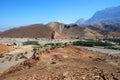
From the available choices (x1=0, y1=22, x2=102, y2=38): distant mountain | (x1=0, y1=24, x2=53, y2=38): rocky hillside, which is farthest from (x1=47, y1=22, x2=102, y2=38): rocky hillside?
(x1=0, y1=24, x2=53, y2=38): rocky hillside

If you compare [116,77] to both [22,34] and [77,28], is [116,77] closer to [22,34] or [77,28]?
[22,34]

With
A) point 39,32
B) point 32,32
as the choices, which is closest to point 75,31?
point 39,32

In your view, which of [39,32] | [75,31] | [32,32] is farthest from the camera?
[75,31]

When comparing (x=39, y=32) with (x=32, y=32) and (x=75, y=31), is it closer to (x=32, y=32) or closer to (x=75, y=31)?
(x=32, y=32)

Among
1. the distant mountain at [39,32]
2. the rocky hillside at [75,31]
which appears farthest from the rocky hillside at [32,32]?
the rocky hillside at [75,31]

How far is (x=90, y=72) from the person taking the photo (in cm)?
1611

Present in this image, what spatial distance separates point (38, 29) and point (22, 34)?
8.47 metres

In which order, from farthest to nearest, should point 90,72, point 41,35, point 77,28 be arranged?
1. point 77,28
2. point 41,35
3. point 90,72

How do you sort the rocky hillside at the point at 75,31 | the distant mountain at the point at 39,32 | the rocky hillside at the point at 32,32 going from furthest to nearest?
1. the rocky hillside at the point at 75,31
2. the rocky hillside at the point at 32,32
3. the distant mountain at the point at 39,32

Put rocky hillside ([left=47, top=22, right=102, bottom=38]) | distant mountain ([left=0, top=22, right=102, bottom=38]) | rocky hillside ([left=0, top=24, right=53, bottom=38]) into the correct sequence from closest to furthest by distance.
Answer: distant mountain ([left=0, top=22, right=102, bottom=38])
rocky hillside ([left=0, top=24, right=53, bottom=38])
rocky hillside ([left=47, top=22, right=102, bottom=38])

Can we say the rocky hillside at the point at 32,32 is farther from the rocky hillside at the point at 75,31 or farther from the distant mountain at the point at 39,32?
the rocky hillside at the point at 75,31

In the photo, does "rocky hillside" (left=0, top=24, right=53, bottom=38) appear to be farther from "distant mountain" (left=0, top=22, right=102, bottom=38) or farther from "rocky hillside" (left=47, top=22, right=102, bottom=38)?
"rocky hillside" (left=47, top=22, right=102, bottom=38)

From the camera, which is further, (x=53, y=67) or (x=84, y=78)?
(x=53, y=67)

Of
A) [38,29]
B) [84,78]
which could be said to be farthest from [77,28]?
[84,78]
